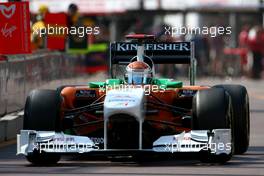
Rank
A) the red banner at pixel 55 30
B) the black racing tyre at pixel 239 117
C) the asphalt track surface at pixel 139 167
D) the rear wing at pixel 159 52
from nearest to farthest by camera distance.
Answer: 1. the asphalt track surface at pixel 139 167
2. the black racing tyre at pixel 239 117
3. the rear wing at pixel 159 52
4. the red banner at pixel 55 30

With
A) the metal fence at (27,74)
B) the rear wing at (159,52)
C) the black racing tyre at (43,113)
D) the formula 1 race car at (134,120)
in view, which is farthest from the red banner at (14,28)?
the black racing tyre at (43,113)

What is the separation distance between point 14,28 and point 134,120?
21.9 feet

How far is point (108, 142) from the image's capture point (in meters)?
15.5

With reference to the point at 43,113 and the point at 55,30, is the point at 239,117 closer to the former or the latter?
the point at 43,113

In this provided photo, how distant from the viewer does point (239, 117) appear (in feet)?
54.9

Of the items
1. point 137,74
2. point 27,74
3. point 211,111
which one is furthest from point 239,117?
point 27,74

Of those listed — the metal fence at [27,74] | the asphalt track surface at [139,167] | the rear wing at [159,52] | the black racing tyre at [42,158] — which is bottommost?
the asphalt track surface at [139,167]

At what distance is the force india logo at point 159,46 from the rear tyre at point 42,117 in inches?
110

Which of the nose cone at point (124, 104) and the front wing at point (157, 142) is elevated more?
the nose cone at point (124, 104)

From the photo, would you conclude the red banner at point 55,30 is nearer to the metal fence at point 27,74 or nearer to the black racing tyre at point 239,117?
the metal fence at point 27,74

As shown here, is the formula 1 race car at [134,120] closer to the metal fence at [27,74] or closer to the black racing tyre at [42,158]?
the black racing tyre at [42,158]

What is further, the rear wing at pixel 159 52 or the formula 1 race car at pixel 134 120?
the rear wing at pixel 159 52

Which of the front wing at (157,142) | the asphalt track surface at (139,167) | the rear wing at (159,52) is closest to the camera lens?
the asphalt track surface at (139,167)

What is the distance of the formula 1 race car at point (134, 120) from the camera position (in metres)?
15.4
